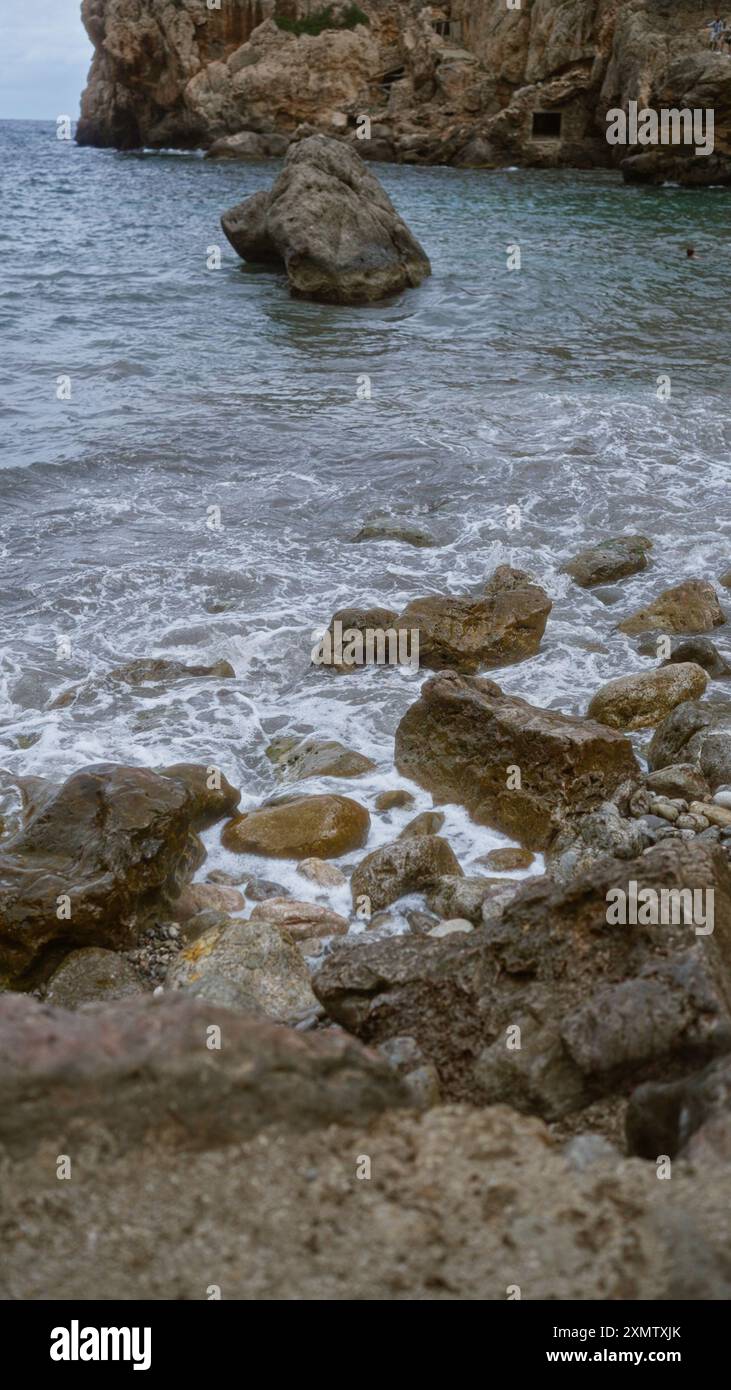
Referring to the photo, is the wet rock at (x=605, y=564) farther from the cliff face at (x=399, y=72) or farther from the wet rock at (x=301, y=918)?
the cliff face at (x=399, y=72)

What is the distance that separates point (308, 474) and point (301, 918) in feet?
25.6

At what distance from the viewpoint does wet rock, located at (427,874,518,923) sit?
5.38 meters

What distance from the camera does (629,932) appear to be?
3742 millimetres

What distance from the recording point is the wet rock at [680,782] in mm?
6195

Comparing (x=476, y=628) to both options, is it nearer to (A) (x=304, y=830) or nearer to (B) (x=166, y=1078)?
(A) (x=304, y=830)

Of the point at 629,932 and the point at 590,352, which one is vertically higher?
the point at 590,352

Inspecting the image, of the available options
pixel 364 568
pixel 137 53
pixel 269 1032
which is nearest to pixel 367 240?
pixel 364 568

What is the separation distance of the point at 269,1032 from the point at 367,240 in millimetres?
21639

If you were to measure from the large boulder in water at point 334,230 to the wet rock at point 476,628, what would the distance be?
585 inches

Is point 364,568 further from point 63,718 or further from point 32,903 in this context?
point 32,903

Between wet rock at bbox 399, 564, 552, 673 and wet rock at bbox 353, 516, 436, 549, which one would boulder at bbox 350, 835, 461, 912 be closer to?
wet rock at bbox 399, 564, 552, 673

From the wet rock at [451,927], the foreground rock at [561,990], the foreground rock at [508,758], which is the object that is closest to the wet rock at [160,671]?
the foreground rock at [508,758]

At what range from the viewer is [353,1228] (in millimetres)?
2383

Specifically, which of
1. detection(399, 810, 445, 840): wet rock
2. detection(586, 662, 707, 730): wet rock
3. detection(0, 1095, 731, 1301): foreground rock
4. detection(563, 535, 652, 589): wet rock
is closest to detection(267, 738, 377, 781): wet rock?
detection(399, 810, 445, 840): wet rock
